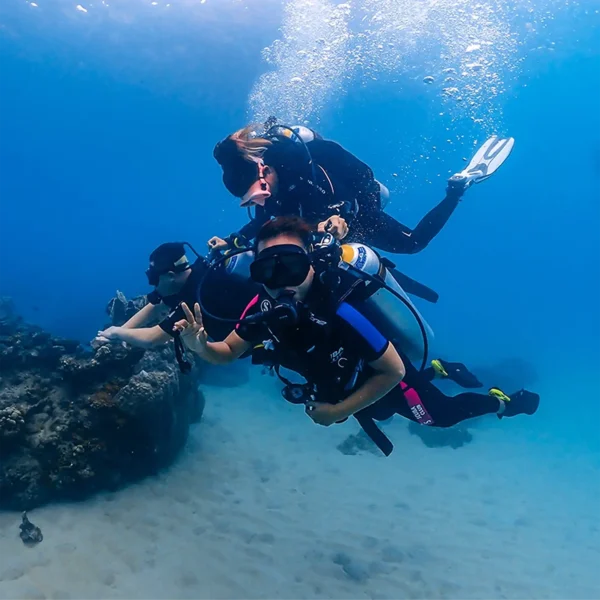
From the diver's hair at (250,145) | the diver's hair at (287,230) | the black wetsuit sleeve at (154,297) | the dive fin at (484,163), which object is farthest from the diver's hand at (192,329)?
the dive fin at (484,163)

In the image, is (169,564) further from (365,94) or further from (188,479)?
(365,94)

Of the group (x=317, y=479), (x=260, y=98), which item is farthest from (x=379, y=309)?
(x=260, y=98)

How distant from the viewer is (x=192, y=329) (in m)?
3.61

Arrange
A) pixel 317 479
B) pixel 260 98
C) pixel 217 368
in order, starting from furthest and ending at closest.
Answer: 1. pixel 260 98
2. pixel 217 368
3. pixel 317 479

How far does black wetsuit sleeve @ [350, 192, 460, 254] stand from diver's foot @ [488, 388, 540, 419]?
2609 millimetres

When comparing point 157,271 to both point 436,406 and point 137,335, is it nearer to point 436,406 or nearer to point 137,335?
point 137,335

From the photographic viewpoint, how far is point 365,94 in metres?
42.8

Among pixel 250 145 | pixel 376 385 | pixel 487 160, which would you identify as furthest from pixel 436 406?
pixel 487 160

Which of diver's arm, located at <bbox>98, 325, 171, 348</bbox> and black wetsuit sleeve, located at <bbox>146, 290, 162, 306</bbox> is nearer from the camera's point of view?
diver's arm, located at <bbox>98, 325, 171, 348</bbox>

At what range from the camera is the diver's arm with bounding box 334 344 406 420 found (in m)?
3.78

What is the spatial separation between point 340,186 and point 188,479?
602cm

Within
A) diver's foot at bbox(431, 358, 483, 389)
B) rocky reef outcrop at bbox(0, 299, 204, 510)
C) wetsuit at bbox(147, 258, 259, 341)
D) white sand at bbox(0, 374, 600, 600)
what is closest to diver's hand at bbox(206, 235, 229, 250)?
wetsuit at bbox(147, 258, 259, 341)

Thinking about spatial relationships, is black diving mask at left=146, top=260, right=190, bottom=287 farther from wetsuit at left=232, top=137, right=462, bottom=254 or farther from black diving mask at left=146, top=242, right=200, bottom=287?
wetsuit at left=232, top=137, right=462, bottom=254

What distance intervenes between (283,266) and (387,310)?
168 centimetres
